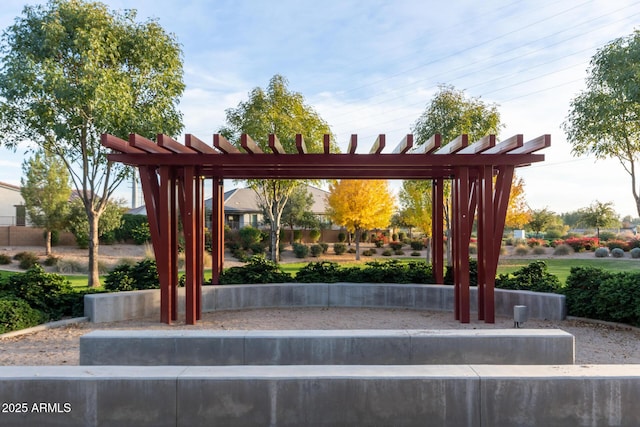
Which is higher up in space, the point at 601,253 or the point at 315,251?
the point at 315,251

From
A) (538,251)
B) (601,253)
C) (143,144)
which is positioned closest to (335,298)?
(143,144)

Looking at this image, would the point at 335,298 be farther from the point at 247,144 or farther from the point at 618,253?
the point at 618,253

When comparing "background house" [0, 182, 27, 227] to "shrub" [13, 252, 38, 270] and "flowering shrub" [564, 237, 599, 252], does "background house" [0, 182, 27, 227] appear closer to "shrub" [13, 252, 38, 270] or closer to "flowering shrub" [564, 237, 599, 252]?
"shrub" [13, 252, 38, 270]

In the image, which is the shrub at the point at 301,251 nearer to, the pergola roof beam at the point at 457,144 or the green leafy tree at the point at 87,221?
the green leafy tree at the point at 87,221

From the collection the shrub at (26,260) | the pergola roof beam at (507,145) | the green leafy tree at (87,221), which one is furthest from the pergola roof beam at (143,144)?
the green leafy tree at (87,221)

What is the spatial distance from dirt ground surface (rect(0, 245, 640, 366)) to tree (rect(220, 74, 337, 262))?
10.5 m

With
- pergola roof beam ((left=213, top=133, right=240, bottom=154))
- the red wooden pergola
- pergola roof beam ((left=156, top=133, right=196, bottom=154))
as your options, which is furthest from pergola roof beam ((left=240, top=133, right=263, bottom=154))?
pergola roof beam ((left=156, top=133, right=196, bottom=154))

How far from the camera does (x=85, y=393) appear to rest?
3.90 metres

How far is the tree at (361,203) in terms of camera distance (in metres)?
27.1

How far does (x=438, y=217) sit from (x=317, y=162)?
413cm

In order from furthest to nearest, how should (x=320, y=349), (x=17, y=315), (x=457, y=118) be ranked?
(x=457, y=118) < (x=17, y=315) < (x=320, y=349)

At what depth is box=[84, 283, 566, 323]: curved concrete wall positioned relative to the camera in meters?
9.11

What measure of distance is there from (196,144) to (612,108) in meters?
12.9

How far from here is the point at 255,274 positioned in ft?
36.3
